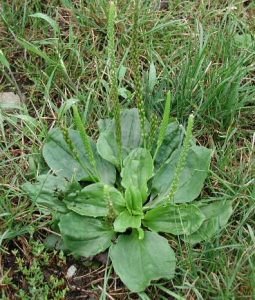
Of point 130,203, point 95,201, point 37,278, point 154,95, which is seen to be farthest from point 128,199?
point 154,95

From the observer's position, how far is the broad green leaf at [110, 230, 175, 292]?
7.62 feet

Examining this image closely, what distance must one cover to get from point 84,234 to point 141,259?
0.25 metres

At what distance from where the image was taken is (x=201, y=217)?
2396 millimetres

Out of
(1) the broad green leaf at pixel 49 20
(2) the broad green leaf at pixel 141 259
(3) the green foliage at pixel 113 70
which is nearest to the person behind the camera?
(3) the green foliage at pixel 113 70

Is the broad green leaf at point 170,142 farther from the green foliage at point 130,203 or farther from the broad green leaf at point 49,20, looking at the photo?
the broad green leaf at point 49,20

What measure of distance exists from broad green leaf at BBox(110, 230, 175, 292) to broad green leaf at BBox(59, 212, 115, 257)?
0.18 ft

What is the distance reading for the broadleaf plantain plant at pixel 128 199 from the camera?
7.80 ft

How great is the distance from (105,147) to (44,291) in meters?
0.64

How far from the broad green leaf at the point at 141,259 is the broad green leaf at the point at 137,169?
19 centimetres

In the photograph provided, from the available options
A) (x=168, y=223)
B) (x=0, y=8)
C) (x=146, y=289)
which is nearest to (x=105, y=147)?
(x=168, y=223)

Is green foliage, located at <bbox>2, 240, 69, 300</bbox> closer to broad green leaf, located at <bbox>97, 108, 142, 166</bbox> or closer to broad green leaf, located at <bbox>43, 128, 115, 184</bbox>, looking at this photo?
broad green leaf, located at <bbox>43, 128, 115, 184</bbox>

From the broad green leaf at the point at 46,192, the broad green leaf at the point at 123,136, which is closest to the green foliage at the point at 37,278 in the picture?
the broad green leaf at the point at 46,192

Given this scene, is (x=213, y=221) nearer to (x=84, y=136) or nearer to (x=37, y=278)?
(x=84, y=136)

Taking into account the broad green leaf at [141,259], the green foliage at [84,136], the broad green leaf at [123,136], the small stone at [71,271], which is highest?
the green foliage at [84,136]
